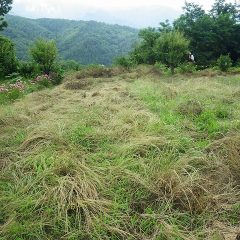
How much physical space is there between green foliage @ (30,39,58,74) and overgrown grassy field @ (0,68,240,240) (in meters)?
8.76

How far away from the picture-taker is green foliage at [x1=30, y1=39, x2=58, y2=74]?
1543cm

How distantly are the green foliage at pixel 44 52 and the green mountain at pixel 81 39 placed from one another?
29.6 m

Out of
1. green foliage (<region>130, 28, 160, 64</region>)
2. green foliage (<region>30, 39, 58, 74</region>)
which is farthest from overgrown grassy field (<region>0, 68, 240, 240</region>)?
green foliage (<region>130, 28, 160, 64</region>)

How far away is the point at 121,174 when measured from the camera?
425 cm

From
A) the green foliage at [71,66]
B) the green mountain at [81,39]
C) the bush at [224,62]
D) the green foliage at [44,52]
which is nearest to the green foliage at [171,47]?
the bush at [224,62]

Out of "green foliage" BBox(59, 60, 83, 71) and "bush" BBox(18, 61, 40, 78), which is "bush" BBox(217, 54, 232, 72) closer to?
"green foliage" BBox(59, 60, 83, 71)

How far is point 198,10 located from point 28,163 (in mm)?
22824

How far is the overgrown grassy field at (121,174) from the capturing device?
3336mm

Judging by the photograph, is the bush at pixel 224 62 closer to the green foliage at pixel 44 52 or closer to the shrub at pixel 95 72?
the shrub at pixel 95 72

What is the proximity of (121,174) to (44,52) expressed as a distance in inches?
482

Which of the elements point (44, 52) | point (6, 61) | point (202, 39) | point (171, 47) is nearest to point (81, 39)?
point (202, 39)

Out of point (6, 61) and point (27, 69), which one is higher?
point (6, 61)

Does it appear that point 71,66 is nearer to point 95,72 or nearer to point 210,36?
point 95,72

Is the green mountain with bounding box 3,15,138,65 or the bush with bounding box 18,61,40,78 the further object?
the green mountain with bounding box 3,15,138,65
